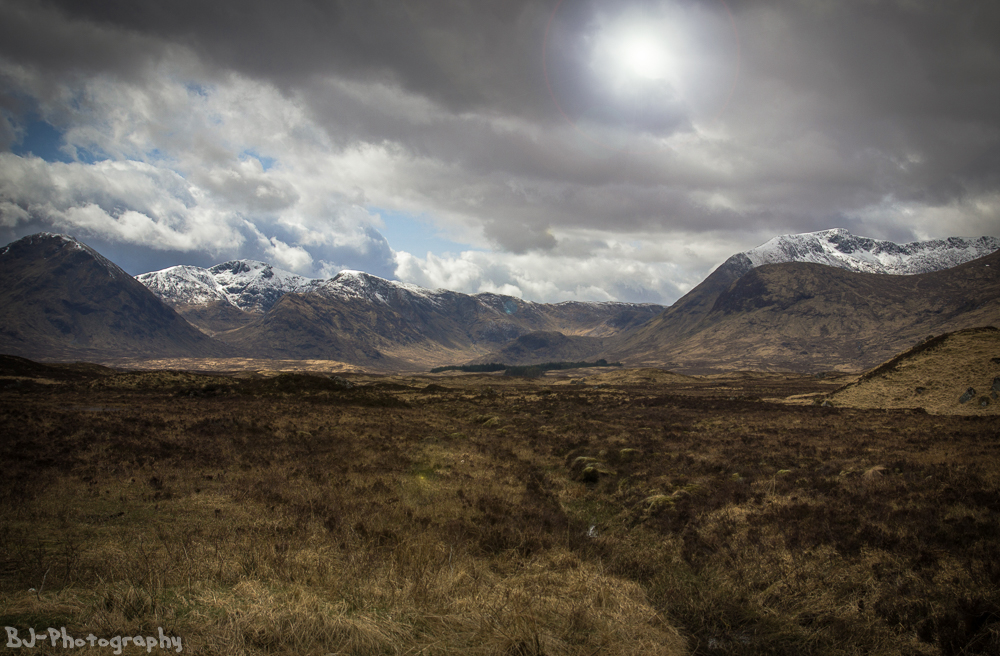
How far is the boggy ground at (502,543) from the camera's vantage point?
24.9ft

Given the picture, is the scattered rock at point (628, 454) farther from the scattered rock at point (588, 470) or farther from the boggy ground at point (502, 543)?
the scattered rock at point (588, 470)

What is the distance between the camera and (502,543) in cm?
1311

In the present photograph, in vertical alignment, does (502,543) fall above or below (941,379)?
below

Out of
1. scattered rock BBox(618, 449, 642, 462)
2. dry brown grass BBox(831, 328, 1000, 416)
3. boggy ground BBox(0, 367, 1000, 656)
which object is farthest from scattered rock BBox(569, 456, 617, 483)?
dry brown grass BBox(831, 328, 1000, 416)

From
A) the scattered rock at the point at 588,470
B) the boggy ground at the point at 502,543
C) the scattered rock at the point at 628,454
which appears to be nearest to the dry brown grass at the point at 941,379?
the boggy ground at the point at 502,543

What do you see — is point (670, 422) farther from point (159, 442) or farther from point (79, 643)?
point (79, 643)

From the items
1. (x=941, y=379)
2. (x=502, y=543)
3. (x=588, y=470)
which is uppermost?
(x=941, y=379)

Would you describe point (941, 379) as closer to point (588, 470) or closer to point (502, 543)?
point (588, 470)

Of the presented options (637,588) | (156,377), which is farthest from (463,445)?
(156,377)

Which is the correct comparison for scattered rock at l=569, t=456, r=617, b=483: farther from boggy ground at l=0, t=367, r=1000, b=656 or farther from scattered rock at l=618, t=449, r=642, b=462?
scattered rock at l=618, t=449, r=642, b=462

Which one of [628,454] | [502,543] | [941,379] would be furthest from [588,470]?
[941,379]

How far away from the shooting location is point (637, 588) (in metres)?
10.3

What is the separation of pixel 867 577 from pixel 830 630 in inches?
90.7

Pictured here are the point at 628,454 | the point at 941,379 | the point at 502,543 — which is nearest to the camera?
the point at 502,543
